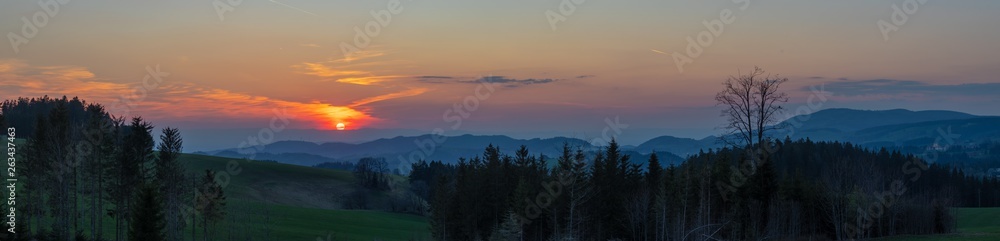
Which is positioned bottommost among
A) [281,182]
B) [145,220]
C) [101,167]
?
[281,182]


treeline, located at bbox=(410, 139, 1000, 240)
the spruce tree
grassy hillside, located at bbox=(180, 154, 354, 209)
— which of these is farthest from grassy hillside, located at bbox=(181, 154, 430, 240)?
the spruce tree

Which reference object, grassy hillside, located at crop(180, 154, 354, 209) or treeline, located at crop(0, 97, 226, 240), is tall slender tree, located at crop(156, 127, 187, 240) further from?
grassy hillside, located at crop(180, 154, 354, 209)

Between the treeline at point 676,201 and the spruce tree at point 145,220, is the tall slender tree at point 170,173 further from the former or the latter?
the treeline at point 676,201

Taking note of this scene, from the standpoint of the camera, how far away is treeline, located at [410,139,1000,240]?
53438mm

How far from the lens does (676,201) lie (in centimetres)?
5966

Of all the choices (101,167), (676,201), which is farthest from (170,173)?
(676,201)

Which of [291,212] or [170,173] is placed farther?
[291,212]

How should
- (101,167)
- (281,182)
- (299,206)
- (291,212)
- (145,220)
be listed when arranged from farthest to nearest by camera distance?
(281,182) < (299,206) < (291,212) < (101,167) < (145,220)

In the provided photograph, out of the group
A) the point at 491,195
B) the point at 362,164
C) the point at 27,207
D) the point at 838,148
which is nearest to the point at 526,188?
the point at 491,195

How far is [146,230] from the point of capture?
43969mm

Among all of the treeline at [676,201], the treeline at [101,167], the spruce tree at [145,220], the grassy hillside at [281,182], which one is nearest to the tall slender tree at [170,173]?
the treeline at [101,167]

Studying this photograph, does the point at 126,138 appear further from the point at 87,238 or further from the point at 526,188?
the point at 526,188

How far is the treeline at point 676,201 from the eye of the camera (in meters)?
53.4

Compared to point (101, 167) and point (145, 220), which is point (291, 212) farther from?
point (145, 220)
